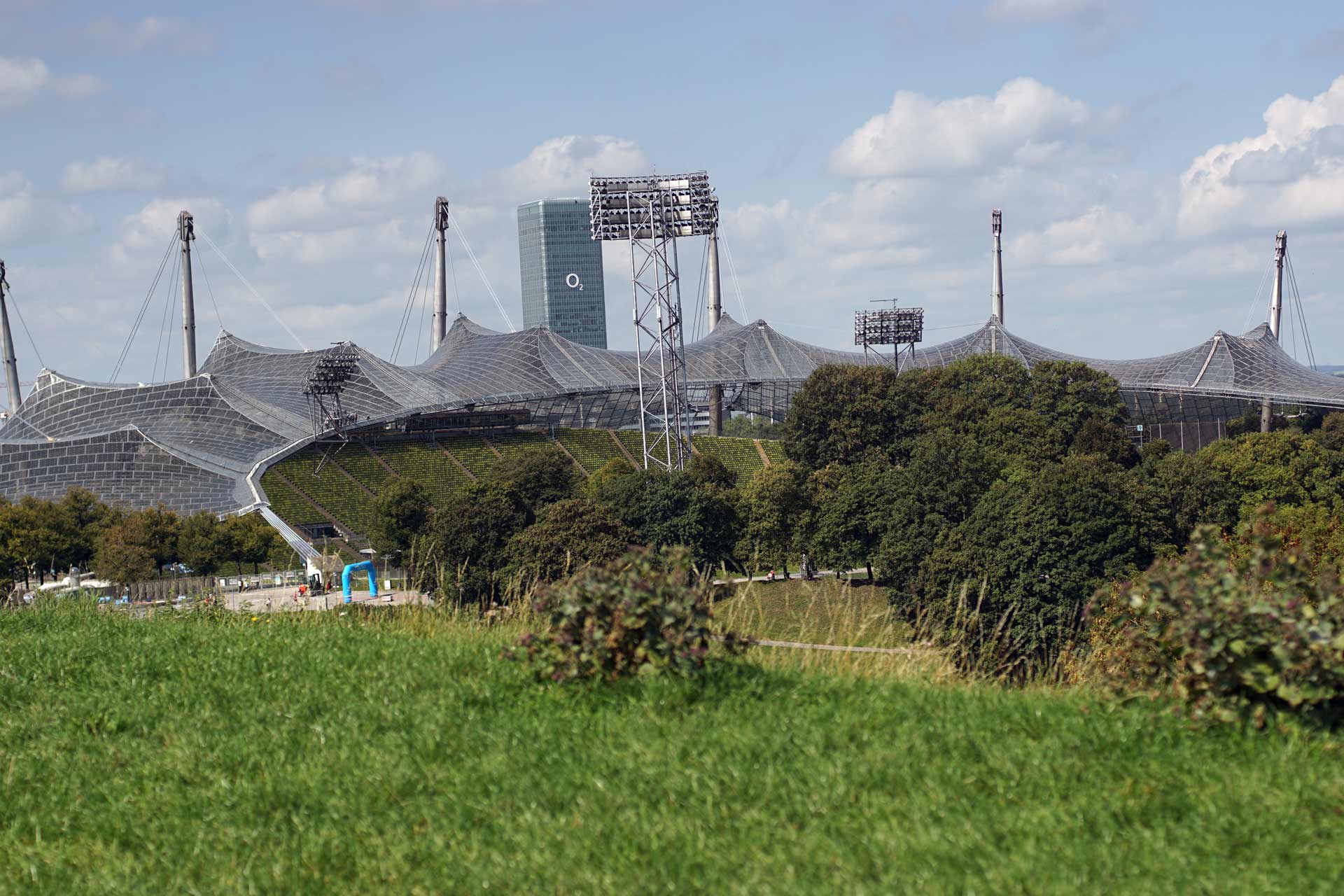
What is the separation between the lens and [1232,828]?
5.41 meters

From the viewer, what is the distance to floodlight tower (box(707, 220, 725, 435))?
288 ft

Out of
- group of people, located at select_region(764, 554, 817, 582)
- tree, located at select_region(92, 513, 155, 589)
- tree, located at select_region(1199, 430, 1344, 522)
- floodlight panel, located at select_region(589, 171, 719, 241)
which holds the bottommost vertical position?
group of people, located at select_region(764, 554, 817, 582)

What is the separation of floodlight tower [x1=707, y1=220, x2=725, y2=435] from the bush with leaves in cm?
7776

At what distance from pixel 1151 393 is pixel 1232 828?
3717 inches

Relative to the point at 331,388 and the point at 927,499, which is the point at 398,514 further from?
the point at 927,499

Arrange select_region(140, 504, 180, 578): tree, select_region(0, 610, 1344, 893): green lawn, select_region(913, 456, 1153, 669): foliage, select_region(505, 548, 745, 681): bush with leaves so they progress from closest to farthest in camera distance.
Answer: select_region(0, 610, 1344, 893): green lawn < select_region(505, 548, 745, 681): bush with leaves < select_region(913, 456, 1153, 669): foliage < select_region(140, 504, 180, 578): tree

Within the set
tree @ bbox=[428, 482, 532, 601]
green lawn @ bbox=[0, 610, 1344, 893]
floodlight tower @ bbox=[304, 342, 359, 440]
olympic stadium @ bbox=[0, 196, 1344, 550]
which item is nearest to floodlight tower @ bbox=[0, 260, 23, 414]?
olympic stadium @ bbox=[0, 196, 1344, 550]

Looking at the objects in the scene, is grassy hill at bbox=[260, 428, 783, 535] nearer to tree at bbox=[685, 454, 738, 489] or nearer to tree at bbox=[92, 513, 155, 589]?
tree at bbox=[685, 454, 738, 489]

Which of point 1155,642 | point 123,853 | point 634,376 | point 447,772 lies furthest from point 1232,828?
point 634,376

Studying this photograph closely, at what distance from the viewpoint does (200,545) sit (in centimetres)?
4850

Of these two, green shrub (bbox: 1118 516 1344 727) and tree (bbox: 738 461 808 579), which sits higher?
green shrub (bbox: 1118 516 1344 727)

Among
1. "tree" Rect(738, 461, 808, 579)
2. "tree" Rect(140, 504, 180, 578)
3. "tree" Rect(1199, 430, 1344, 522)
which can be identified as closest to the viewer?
"tree" Rect(1199, 430, 1344, 522)

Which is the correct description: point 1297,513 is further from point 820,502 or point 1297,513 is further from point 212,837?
point 212,837

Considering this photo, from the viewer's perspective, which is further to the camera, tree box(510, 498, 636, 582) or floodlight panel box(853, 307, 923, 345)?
floodlight panel box(853, 307, 923, 345)
